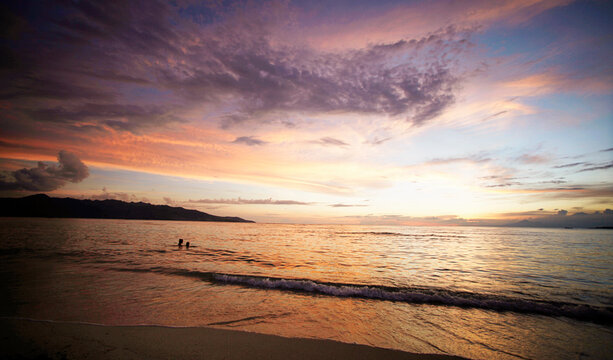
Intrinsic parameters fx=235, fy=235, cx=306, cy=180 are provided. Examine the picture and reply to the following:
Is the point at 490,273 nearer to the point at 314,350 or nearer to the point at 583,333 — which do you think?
the point at 583,333

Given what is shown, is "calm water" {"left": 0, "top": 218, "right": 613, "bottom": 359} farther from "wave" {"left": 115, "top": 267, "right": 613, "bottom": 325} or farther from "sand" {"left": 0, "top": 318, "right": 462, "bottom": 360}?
"sand" {"left": 0, "top": 318, "right": 462, "bottom": 360}

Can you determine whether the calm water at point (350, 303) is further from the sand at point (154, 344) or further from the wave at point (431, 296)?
the sand at point (154, 344)

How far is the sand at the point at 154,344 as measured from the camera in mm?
5442

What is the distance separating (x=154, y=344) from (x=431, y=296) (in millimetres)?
11614

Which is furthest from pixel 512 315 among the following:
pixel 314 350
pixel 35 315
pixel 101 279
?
Answer: pixel 101 279

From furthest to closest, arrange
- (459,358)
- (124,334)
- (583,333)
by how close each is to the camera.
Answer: (583,333)
(124,334)
(459,358)

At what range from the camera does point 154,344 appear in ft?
19.6

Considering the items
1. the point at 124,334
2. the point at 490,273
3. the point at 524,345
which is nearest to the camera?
the point at 124,334

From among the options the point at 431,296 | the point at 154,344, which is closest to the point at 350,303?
the point at 431,296

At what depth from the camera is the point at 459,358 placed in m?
6.01

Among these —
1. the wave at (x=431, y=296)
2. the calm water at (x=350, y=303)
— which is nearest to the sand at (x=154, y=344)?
the calm water at (x=350, y=303)

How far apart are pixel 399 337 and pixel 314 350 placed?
284cm

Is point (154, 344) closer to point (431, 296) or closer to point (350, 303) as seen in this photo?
point (350, 303)

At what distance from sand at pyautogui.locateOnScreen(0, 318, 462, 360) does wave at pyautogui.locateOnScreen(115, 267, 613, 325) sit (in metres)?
5.88
